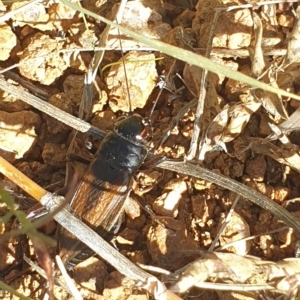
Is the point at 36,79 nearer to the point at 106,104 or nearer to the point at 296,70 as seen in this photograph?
the point at 106,104

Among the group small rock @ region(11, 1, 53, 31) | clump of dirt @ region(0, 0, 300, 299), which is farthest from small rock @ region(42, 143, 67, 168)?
small rock @ region(11, 1, 53, 31)

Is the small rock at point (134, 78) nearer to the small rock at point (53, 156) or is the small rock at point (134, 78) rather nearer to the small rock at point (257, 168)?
the small rock at point (53, 156)

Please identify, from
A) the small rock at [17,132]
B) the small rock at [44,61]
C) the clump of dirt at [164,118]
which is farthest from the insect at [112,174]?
the small rock at [44,61]

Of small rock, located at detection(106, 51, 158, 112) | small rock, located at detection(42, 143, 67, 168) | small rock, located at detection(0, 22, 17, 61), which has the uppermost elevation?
small rock, located at detection(0, 22, 17, 61)

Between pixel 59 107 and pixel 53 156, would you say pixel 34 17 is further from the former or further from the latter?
pixel 53 156

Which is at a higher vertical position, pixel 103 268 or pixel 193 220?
pixel 193 220

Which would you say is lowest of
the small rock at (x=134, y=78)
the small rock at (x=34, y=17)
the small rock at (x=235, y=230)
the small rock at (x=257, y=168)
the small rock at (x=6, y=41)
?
the small rock at (x=235, y=230)

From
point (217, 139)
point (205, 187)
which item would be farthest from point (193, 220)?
point (217, 139)

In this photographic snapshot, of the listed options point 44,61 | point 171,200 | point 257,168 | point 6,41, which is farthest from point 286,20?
point 6,41

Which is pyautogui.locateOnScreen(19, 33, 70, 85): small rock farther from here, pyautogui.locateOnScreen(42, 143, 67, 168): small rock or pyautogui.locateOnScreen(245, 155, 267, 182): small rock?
pyautogui.locateOnScreen(245, 155, 267, 182): small rock
